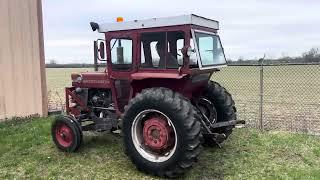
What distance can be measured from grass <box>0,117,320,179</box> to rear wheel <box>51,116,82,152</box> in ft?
0.45

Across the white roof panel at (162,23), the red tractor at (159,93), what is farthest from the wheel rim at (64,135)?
the white roof panel at (162,23)

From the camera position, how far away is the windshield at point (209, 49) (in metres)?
6.13

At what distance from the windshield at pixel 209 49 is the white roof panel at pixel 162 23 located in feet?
0.56

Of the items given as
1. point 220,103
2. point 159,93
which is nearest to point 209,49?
point 220,103

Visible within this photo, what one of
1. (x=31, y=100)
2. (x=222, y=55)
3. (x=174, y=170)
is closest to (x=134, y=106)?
(x=174, y=170)

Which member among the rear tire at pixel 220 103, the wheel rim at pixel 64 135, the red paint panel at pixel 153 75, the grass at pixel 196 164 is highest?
the red paint panel at pixel 153 75

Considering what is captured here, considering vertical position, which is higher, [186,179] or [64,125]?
[64,125]

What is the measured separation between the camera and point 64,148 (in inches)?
278

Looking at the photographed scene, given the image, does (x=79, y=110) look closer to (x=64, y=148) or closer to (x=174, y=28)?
(x=64, y=148)

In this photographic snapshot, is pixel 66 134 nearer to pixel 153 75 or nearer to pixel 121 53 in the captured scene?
pixel 121 53

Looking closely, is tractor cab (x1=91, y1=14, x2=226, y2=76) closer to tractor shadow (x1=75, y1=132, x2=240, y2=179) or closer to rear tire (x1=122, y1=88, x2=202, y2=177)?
rear tire (x1=122, y1=88, x2=202, y2=177)

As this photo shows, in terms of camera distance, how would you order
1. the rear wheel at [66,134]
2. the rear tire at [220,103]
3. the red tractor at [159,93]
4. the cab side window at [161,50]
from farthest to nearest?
the rear tire at [220,103], the rear wheel at [66,134], the cab side window at [161,50], the red tractor at [159,93]

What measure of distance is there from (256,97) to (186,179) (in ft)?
34.2

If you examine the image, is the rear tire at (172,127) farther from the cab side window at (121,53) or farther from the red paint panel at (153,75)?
the cab side window at (121,53)
